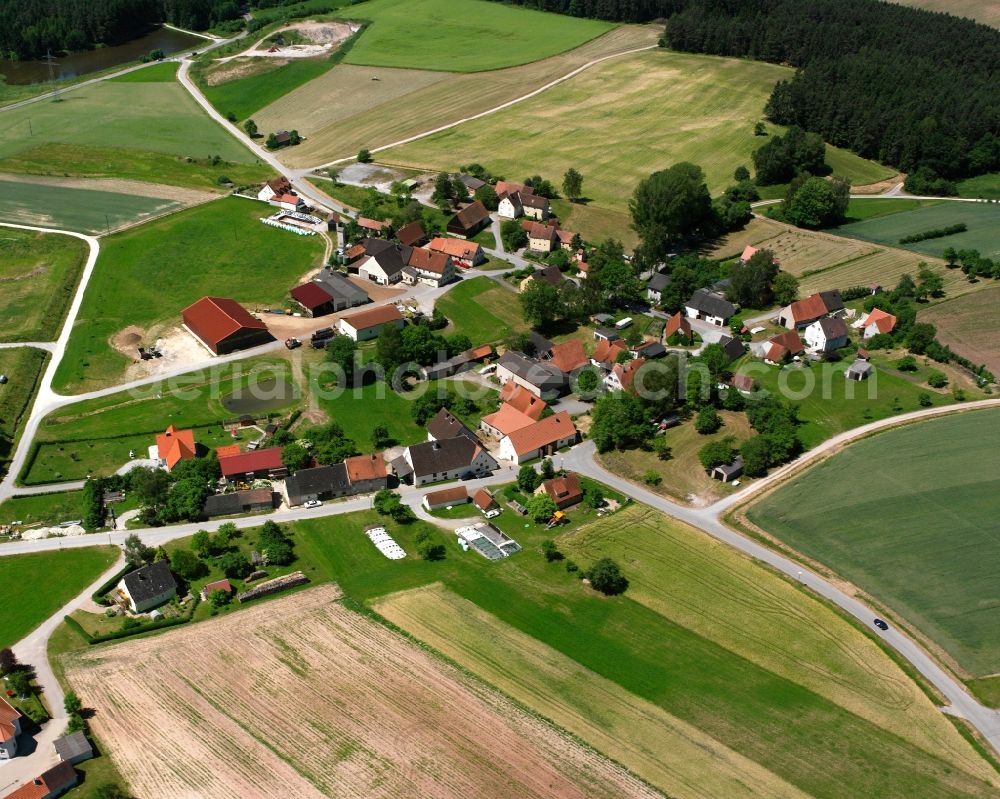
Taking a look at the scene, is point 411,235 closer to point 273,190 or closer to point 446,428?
point 273,190

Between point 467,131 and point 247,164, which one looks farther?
point 467,131

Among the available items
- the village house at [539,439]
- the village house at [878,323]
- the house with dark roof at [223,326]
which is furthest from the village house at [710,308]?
the house with dark roof at [223,326]

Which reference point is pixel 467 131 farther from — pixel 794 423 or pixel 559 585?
pixel 559 585

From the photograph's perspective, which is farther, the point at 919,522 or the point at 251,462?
the point at 251,462

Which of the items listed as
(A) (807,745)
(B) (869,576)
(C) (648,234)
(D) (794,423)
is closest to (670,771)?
(A) (807,745)

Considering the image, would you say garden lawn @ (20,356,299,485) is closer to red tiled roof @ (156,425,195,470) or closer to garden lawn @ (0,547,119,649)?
red tiled roof @ (156,425,195,470)

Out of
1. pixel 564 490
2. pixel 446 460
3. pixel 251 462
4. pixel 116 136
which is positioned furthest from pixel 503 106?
pixel 564 490

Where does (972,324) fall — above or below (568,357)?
above
